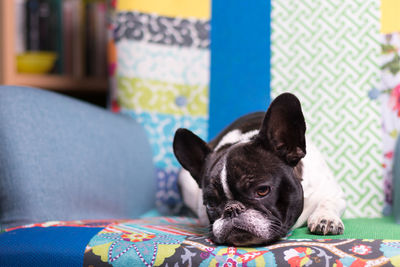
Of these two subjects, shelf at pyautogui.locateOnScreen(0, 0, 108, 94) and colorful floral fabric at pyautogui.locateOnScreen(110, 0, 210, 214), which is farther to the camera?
shelf at pyautogui.locateOnScreen(0, 0, 108, 94)

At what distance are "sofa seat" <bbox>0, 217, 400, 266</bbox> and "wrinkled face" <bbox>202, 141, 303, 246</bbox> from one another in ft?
0.11

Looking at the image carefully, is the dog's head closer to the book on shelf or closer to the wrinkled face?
the wrinkled face

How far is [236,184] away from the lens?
90 cm

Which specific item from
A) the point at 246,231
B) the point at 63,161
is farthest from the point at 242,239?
the point at 63,161

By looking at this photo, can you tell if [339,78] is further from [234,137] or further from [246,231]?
[246,231]

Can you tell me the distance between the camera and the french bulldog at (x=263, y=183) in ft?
2.83

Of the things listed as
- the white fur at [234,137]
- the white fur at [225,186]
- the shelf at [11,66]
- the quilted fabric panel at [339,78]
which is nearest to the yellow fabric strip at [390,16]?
the quilted fabric panel at [339,78]

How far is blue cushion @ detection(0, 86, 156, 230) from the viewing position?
40.9 inches

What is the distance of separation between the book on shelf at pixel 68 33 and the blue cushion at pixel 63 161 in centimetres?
84

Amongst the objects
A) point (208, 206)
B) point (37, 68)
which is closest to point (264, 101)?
point (208, 206)

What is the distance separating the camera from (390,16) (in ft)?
4.59

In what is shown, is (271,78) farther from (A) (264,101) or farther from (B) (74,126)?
(B) (74,126)

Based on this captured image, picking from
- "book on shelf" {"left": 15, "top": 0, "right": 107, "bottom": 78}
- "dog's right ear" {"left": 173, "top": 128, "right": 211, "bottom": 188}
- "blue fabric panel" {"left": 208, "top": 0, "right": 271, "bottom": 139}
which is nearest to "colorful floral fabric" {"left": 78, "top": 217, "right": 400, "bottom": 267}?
"dog's right ear" {"left": 173, "top": 128, "right": 211, "bottom": 188}

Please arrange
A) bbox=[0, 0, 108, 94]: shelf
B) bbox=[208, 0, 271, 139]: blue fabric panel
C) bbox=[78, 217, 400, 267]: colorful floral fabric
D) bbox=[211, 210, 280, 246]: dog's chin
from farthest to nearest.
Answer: bbox=[0, 0, 108, 94]: shelf
bbox=[208, 0, 271, 139]: blue fabric panel
bbox=[211, 210, 280, 246]: dog's chin
bbox=[78, 217, 400, 267]: colorful floral fabric
